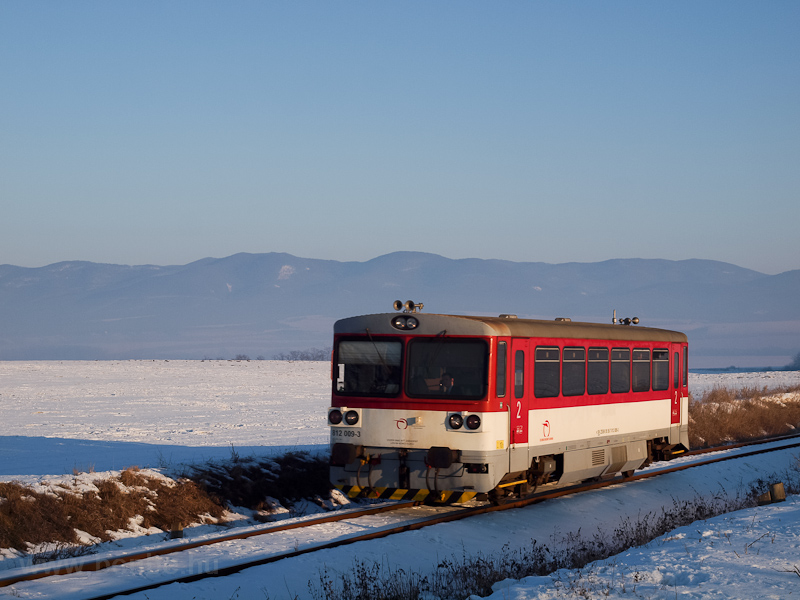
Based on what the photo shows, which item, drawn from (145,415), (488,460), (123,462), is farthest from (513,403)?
(145,415)

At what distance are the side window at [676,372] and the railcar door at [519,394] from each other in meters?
6.77

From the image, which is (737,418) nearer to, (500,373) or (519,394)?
(519,394)

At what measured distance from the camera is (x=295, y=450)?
1923 centimetres

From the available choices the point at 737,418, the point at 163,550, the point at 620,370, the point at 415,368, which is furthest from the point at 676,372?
the point at 737,418

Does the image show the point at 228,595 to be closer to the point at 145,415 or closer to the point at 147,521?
the point at 147,521

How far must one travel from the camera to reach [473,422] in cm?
1311

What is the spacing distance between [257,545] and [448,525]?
3032 millimetres

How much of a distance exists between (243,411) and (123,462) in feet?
54.1

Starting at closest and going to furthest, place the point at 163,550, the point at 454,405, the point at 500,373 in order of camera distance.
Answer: the point at 163,550 → the point at 454,405 → the point at 500,373

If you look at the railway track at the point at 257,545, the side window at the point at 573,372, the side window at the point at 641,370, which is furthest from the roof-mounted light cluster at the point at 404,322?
the side window at the point at 641,370

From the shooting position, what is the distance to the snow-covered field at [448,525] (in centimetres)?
866

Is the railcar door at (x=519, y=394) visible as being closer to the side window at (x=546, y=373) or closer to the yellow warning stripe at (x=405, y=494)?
the side window at (x=546, y=373)

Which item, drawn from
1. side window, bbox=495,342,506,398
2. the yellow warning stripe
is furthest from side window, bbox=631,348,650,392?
the yellow warning stripe

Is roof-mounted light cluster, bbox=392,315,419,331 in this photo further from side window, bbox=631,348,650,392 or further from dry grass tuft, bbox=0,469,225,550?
side window, bbox=631,348,650,392
